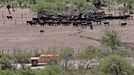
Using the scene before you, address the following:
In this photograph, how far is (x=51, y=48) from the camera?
66.6 m

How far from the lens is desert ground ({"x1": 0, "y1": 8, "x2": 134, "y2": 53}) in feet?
231

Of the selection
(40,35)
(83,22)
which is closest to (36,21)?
(83,22)

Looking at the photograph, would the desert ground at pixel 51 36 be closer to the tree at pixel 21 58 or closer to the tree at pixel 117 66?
the tree at pixel 21 58

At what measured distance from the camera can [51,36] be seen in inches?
3100

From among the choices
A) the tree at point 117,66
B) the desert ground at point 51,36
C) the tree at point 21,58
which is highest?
the tree at point 117,66

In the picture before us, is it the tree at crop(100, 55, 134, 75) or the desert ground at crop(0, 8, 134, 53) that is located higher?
the tree at crop(100, 55, 134, 75)

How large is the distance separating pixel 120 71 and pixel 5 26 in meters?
47.9

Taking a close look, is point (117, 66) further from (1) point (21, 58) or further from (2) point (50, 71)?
(1) point (21, 58)

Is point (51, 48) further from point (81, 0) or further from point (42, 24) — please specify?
point (81, 0)

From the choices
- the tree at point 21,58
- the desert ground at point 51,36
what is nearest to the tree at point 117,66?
the tree at point 21,58

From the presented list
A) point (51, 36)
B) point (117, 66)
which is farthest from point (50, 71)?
point (51, 36)

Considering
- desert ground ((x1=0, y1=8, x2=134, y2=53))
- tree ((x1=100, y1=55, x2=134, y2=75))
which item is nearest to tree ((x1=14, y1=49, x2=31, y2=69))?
desert ground ((x1=0, y1=8, x2=134, y2=53))

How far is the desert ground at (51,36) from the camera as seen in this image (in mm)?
70481

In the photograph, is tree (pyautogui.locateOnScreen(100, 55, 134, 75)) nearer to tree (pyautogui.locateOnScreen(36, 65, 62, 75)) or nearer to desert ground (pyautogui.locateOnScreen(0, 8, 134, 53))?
tree (pyautogui.locateOnScreen(36, 65, 62, 75))
